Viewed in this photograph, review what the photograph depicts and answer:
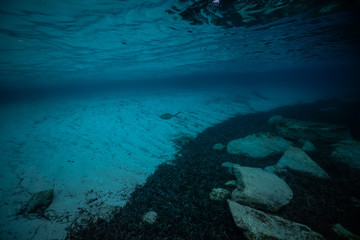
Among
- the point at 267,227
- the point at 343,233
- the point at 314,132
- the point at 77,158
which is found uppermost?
the point at 267,227

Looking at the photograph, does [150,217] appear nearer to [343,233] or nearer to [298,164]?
[343,233]

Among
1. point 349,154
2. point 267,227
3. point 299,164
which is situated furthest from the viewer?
point 349,154

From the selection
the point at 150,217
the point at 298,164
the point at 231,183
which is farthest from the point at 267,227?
the point at 298,164

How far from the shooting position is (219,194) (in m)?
4.76

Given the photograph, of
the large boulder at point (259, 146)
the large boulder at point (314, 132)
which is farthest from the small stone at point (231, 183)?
the large boulder at point (314, 132)

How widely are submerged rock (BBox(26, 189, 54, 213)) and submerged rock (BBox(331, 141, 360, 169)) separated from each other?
12648 mm

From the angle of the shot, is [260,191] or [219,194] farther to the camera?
[219,194]

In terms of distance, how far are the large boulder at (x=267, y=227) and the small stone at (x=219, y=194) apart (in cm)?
76

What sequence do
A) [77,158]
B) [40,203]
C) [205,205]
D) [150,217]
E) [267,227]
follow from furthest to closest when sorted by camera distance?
[77,158] < [40,203] < [205,205] < [150,217] < [267,227]

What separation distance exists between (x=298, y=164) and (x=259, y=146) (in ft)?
7.43

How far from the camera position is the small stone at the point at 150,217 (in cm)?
428

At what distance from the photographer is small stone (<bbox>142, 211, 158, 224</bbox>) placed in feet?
14.0

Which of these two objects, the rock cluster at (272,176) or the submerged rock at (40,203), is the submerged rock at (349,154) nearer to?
the rock cluster at (272,176)

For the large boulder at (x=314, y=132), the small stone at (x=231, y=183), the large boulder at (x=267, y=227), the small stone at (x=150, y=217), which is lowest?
the large boulder at (x=314, y=132)
